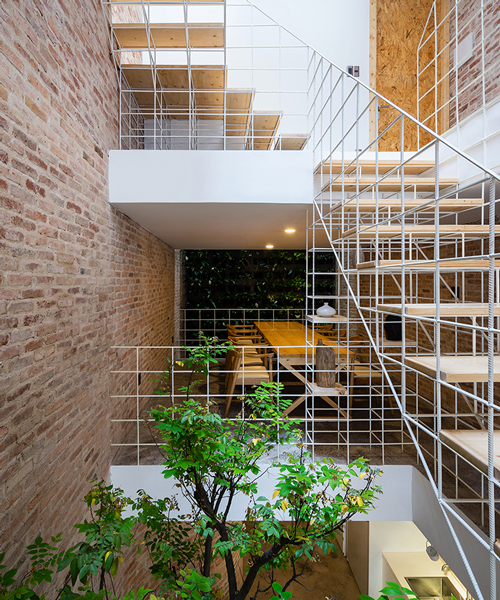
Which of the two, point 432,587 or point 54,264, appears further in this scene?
point 432,587

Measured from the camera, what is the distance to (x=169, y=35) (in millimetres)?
3045

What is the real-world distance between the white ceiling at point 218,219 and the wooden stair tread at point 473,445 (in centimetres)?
220

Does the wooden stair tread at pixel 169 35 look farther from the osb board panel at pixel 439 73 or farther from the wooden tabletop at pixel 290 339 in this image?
the wooden tabletop at pixel 290 339

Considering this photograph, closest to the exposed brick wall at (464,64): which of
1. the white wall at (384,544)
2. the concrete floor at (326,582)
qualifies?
the white wall at (384,544)

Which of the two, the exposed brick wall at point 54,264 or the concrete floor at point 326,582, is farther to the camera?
the concrete floor at point 326,582

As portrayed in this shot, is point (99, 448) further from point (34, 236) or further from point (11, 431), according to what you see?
point (34, 236)

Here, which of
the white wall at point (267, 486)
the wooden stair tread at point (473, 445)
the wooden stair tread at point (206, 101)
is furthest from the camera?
the wooden stair tread at point (206, 101)

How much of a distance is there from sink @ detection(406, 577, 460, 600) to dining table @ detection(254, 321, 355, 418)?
2.46m

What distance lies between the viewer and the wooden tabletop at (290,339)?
3.76 meters

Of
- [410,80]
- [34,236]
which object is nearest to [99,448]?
[34,236]

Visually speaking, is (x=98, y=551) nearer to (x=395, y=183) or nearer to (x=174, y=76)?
(x=395, y=183)

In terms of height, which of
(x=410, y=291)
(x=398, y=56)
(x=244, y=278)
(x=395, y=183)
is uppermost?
(x=398, y=56)

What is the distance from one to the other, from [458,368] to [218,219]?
2.86 meters

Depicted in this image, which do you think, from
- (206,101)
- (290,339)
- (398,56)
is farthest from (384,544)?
(398,56)
